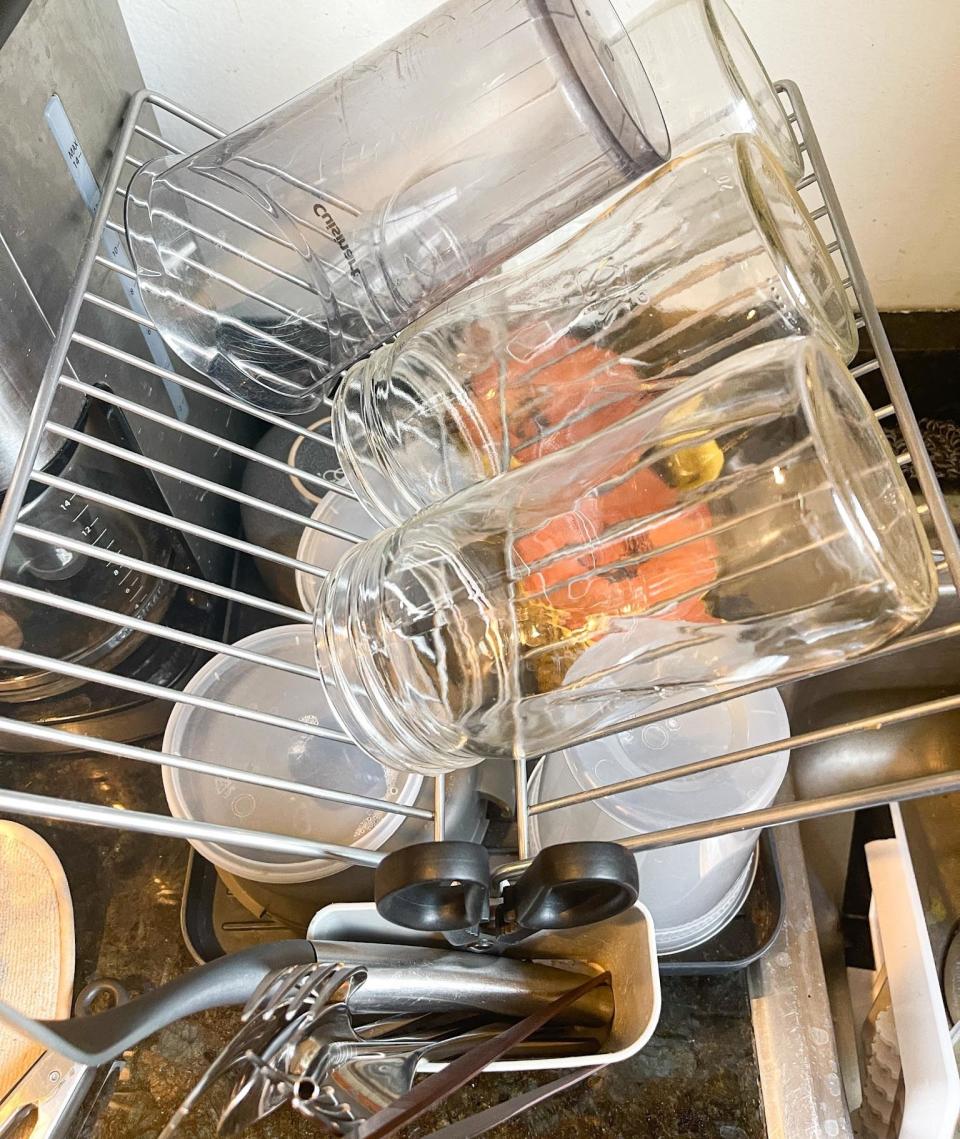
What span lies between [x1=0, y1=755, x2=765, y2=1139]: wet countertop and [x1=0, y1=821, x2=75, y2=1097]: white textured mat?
0.04 ft

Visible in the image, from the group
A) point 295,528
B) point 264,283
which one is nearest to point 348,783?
point 295,528

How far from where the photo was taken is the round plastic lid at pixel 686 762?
555 millimetres

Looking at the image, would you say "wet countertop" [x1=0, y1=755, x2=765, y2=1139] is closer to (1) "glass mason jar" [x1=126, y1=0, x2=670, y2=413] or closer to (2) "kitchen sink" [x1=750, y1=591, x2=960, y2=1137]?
(2) "kitchen sink" [x1=750, y1=591, x2=960, y2=1137]

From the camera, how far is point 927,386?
98 centimetres

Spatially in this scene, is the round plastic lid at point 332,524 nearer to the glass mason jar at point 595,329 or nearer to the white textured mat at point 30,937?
the glass mason jar at point 595,329

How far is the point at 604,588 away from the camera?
41 cm

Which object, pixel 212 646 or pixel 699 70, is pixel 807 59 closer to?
pixel 699 70

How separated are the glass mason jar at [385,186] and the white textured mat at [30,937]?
Answer: 1.21ft

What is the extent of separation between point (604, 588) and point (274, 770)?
0.28 m

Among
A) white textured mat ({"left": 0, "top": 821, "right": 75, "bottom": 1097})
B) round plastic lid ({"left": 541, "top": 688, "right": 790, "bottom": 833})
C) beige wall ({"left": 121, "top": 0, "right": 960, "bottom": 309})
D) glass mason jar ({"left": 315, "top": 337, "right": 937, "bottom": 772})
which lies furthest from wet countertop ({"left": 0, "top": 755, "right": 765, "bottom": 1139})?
beige wall ({"left": 121, "top": 0, "right": 960, "bottom": 309})

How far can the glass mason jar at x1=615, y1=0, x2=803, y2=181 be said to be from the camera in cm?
48

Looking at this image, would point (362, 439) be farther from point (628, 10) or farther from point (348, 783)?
point (628, 10)

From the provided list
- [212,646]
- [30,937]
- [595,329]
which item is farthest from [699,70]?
[30,937]

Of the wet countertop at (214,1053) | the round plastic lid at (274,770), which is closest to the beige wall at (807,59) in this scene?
the round plastic lid at (274,770)
